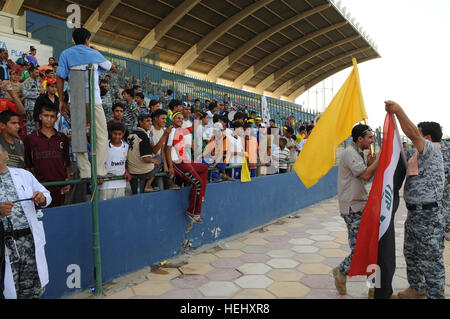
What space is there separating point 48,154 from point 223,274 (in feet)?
7.68

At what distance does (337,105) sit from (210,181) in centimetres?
236

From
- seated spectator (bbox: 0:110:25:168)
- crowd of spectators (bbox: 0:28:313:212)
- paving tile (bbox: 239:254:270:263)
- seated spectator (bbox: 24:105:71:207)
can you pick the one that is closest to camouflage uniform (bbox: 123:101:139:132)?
crowd of spectators (bbox: 0:28:313:212)

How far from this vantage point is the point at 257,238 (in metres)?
5.33

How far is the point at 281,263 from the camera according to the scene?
415 centimetres

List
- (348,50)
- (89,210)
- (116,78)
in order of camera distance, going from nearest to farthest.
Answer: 1. (89,210)
2. (116,78)
3. (348,50)

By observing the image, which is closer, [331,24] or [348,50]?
[331,24]

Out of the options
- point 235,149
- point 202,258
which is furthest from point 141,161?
point 235,149

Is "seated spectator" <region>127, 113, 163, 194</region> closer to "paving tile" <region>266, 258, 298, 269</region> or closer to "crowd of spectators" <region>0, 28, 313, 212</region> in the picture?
"crowd of spectators" <region>0, 28, 313, 212</region>

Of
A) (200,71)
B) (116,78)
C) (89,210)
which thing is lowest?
(89,210)

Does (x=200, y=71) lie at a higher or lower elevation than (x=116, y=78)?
higher

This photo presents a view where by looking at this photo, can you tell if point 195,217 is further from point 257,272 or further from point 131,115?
point 131,115

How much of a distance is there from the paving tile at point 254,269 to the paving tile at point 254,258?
0.39 ft

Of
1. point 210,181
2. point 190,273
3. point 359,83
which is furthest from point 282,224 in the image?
point 359,83

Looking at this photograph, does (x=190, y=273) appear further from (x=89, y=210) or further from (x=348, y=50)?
(x=348, y=50)
